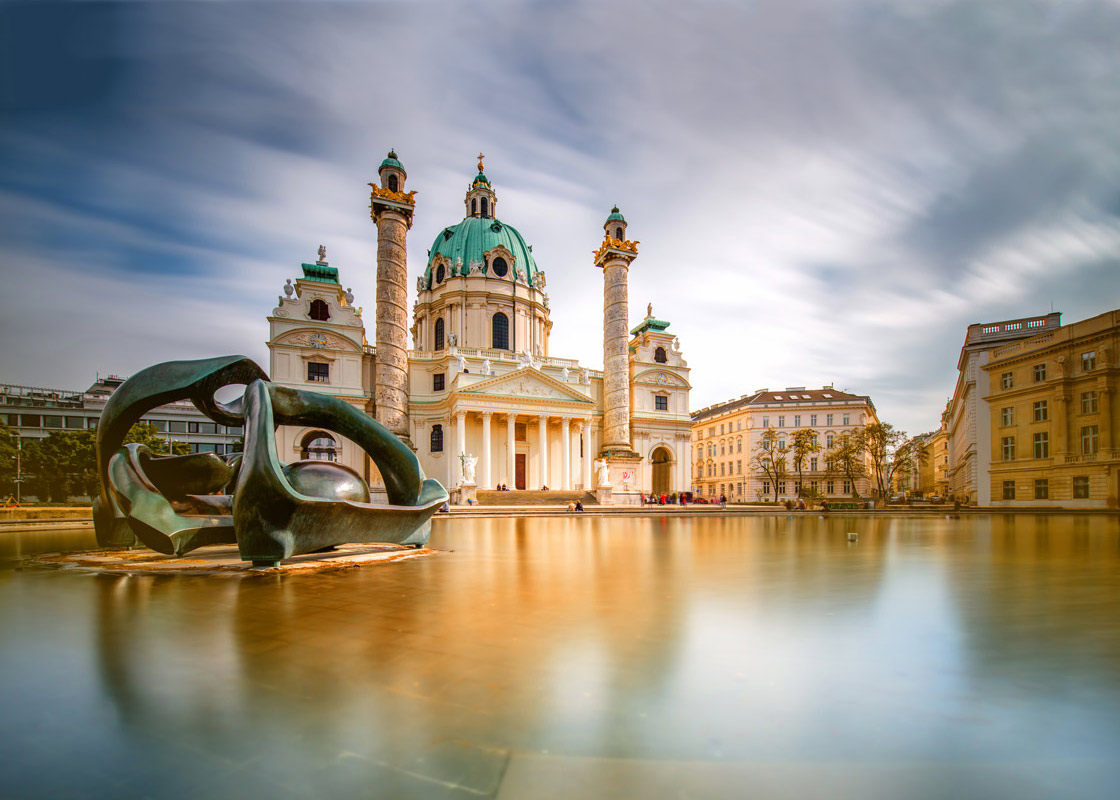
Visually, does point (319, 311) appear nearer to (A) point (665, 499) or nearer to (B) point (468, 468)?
(B) point (468, 468)

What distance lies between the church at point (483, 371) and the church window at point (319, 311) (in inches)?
6.0

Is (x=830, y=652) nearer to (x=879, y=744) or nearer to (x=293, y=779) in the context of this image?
(x=879, y=744)

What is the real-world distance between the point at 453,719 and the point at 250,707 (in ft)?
4.59

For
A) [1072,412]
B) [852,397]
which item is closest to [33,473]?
[1072,412]

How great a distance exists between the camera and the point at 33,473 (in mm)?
44062

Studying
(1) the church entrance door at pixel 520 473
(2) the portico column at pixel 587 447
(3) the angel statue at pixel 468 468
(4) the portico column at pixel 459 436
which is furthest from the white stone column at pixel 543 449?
(3) the angel statue at pixel 468 468

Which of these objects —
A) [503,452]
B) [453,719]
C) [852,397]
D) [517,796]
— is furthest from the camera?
[852,397]

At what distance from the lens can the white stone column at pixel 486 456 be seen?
44000 mm

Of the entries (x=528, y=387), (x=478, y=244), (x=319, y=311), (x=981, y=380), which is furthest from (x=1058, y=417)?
(x=319, y=311)

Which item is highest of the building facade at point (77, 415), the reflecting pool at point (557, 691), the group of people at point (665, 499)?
the building facade at point (77, 415)

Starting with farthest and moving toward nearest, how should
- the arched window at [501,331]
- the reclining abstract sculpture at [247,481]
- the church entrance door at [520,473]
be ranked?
the arched window at [501,331] → the church entrance door at [520,473] → the reclining abstract sculpture at [247,481]

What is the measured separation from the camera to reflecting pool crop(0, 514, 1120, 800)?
2795mm

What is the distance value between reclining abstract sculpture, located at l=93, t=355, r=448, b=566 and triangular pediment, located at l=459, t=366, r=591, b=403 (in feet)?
104

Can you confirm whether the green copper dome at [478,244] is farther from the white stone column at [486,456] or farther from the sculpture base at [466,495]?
the sculpture base at [466,495]
